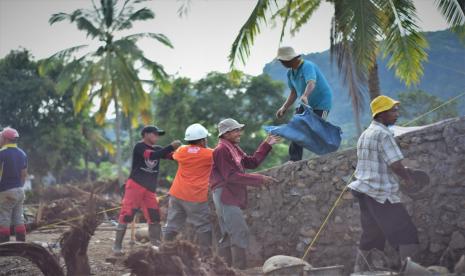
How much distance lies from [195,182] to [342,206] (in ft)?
5.62

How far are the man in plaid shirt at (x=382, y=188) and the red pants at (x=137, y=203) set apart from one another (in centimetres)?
330

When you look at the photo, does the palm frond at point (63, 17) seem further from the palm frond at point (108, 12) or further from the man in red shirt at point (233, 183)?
the man in red shirt at point (233, 183)

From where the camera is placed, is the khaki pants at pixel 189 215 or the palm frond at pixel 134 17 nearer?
the khaki pants at pixel 189 215

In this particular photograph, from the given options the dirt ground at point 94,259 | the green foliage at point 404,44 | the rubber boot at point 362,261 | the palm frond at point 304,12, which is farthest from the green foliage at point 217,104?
the rubber boot at point 362,261

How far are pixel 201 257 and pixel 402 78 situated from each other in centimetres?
519

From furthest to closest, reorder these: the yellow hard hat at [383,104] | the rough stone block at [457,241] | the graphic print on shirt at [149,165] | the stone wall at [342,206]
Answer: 1. the graphic print on shirt at [149,165]
2. the stone wall at [342,206]
3. the rough stone block at [457,241]
4. the yellow hard hat at [383,104]

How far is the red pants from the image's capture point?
7.32 m

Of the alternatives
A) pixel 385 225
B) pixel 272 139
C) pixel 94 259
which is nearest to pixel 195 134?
pixel 272 139

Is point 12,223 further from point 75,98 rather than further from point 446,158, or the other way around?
point 75,98

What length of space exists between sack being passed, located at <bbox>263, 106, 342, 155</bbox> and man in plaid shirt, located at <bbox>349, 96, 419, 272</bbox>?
149cm

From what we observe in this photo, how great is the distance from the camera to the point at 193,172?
21.8 feet

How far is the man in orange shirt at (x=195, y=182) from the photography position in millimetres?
6562

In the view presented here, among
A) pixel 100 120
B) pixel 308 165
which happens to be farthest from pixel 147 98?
pixel 308 165

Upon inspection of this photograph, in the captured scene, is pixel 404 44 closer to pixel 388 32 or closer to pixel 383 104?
pixel 388 32
